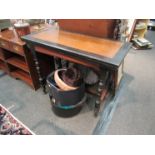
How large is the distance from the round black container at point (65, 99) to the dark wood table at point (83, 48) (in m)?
0.19

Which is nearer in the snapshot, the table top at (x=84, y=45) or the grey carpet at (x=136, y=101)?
the table top at (x=84, y=45)

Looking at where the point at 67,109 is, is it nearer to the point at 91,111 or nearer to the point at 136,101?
the point at 91,111

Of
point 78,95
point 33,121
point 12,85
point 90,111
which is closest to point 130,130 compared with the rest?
→ point 90,111

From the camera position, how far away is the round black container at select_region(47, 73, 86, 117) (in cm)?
134

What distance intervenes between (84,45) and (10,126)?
3.46ft

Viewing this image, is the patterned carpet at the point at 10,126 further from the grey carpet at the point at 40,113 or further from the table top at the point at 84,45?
the table top at the point at 84,45

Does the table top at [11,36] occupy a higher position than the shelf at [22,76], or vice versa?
the table top at [11,36]

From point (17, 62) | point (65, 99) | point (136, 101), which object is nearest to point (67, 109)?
point (65, 99)

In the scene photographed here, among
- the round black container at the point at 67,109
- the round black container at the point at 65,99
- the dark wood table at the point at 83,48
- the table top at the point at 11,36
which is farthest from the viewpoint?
the table top at the point at 11,36

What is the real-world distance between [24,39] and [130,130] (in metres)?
1.34

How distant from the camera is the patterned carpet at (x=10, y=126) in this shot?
54.7 inches

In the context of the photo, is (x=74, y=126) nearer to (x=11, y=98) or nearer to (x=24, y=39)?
(x=11, y=98)

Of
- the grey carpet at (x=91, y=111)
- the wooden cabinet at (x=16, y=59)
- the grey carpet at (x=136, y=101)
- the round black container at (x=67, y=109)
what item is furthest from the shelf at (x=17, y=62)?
the grey carpet at (x=136, y=101)

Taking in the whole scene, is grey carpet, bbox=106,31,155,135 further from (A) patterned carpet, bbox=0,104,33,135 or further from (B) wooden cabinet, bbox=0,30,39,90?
(B) wooden cabinet, bbox=0,30,39,90
